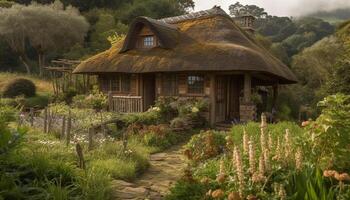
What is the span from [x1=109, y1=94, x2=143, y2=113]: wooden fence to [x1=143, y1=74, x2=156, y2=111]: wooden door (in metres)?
0.63

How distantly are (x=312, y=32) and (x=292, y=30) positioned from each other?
5898 millimetres

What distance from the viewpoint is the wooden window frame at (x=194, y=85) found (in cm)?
1679

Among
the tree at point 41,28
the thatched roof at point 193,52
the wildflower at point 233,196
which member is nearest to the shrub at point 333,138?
the wildflower at point 233,196

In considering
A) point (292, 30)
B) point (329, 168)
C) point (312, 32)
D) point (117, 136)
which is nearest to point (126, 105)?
point (117, 136)

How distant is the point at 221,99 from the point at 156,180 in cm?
1012

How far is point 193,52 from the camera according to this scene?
16312mm

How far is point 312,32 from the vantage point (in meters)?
55.8

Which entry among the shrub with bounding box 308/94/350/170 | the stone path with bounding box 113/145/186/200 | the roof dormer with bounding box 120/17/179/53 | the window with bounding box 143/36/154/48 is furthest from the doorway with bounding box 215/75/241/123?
the shrub with bounding box 308/94/350/170

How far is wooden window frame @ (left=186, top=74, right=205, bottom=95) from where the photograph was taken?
55.1 feet

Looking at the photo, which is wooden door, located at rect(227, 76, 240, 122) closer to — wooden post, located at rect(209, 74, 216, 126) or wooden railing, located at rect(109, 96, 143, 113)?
wooden post, located at rect(209, 74, 216, 126)

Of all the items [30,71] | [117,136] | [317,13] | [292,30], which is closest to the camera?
[117,136]

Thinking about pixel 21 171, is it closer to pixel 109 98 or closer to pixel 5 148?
pixel 5 148

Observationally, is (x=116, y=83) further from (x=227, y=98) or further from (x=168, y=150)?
(x=168, y=150)

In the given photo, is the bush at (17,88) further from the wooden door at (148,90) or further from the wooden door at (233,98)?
the wooden door at (233,98)
